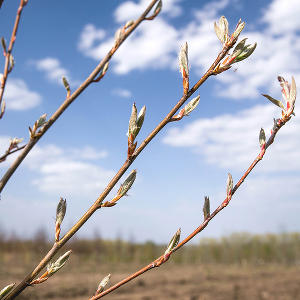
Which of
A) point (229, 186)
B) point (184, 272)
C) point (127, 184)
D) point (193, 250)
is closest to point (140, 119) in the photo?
point (127, 184)

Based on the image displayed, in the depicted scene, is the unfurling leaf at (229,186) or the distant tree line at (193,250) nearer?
the unfurling leaf at (229,186)

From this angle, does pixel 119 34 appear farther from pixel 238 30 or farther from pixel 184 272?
pixel 184 272

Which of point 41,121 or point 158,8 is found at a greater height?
point 158,8

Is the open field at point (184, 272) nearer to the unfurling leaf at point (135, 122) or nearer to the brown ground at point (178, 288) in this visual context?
the brown ground at point (178, 288)

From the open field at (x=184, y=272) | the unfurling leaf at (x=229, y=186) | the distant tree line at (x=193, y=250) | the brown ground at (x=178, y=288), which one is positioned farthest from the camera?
the distant tree line at (x=193, y=250)

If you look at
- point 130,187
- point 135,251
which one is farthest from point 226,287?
point 135,251

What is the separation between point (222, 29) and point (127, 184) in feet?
1.17

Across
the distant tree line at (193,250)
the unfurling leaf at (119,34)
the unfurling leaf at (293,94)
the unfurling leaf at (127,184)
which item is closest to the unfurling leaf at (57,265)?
the unfurling leaf at (127,184)

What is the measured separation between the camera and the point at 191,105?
2.43 ft

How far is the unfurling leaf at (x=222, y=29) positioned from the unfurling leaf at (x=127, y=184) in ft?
1.03

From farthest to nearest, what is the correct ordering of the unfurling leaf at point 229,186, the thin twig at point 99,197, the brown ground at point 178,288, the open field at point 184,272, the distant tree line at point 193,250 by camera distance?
the distant tree line at point 193,250
the open field at point 184,272
the brown ground at point 178,288
the unfurling leaf at point 229,186
the thin twig at point 99,197

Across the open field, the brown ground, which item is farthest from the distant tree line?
the brown ground

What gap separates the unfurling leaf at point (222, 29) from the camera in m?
0.76

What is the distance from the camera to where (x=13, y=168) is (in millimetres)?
715
